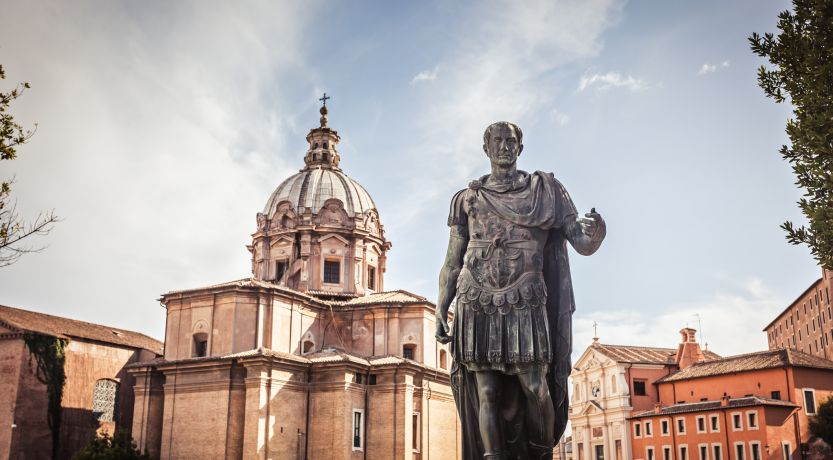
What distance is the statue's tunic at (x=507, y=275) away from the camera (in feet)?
23.9

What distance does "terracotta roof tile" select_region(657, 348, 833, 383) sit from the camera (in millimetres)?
52250

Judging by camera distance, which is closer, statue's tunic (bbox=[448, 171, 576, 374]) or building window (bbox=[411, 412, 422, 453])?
statue's tunic (bbox=[448, 171, 576, 374])

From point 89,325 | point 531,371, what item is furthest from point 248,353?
point 531,371

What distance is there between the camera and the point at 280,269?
50.8 metres

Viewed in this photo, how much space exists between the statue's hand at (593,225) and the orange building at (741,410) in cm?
4699

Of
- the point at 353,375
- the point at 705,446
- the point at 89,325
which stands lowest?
the point at 705,446

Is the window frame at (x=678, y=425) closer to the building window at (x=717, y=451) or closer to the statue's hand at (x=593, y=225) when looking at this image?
the building window at (x=717, y=451)

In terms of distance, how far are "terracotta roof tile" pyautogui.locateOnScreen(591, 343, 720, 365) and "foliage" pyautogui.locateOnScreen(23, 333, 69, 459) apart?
134 feet

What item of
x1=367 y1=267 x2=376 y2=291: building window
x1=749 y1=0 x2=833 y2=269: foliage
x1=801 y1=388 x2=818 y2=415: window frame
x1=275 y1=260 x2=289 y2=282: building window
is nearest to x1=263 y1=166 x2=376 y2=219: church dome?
x1=275 y1=260 x2=289 y2=282: building window

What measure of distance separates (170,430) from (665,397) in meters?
38.0

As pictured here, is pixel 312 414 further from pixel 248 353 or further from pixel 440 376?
pixel 440 376

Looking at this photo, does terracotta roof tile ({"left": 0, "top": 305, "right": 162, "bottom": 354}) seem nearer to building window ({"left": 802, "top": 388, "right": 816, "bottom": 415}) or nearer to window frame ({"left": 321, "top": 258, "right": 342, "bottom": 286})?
window frame ({"left": 321, "top": 258, "right": 342, "bottom": 286})

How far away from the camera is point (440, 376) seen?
46.0 meters

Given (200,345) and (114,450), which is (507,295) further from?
(200,345)
